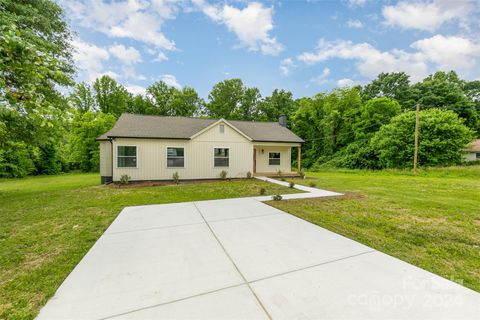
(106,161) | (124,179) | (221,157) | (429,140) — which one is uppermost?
(429,140)

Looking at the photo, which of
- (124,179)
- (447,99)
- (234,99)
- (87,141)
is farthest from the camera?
(234,99)

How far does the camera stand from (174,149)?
11797 millimetres

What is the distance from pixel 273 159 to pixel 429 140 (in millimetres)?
14533

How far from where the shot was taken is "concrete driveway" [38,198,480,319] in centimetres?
193

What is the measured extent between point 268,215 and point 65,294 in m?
3.90

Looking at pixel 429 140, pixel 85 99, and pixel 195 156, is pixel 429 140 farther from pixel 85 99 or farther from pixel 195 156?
pixel 85 99

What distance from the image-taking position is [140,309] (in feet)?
6.48

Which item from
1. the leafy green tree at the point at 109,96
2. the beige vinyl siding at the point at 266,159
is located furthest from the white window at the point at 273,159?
the leafy green tree at the point at 109,96

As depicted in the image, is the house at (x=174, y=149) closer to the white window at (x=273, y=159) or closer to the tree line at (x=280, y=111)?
the white window at (x=273, y=159)

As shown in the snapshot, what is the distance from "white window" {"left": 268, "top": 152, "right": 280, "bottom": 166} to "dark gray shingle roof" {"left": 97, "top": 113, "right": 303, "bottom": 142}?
1373mm

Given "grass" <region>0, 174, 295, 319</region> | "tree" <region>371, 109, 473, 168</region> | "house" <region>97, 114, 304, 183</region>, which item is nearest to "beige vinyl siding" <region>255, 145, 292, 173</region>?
"house" <region>97, 114, 304, 183</region>

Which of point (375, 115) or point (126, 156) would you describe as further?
point (375, 115)

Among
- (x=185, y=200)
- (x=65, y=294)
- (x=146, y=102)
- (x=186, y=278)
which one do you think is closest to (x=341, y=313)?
(x=186, y=278)

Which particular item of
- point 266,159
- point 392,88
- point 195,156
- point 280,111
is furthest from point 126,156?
point 392,88
